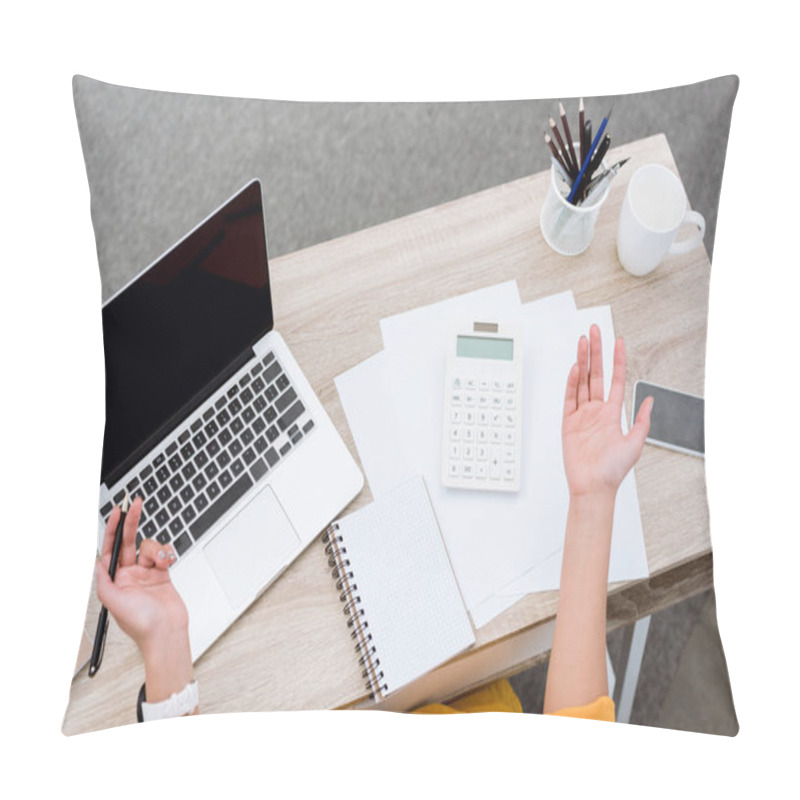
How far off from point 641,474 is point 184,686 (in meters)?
0.54

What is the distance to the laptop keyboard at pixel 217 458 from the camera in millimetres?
838

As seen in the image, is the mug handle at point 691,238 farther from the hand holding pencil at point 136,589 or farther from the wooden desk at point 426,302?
the hand holding pencil at point 136,589

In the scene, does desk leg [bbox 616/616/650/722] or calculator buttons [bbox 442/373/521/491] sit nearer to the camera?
calculator buttons [bbox 442/373/521/491]

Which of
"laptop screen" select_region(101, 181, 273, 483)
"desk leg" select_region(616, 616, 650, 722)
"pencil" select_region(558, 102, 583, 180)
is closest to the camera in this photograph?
"laptop screen" select_region(101, 181, 273, 483)

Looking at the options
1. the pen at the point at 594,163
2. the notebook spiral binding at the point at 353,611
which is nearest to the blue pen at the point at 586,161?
the pen at the point at 594,163

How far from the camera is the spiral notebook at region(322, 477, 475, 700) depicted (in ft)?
2.77

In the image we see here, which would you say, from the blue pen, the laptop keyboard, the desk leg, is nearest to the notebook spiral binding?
the laptop keyboard

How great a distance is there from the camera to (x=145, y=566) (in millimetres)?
827

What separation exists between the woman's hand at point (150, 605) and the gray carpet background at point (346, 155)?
0.92 ft

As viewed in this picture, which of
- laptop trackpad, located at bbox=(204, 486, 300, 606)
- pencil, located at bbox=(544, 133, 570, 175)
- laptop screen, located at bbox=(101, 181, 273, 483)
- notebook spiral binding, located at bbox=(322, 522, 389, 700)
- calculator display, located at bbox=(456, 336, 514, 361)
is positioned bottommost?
notebook spiral binding, located at bbox=(322, 522, 389, 700)

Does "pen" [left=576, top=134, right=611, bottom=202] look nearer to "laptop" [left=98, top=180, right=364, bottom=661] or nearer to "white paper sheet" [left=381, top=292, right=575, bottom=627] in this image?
"white paper sheet" [left=381, top=292, right=575, bottom=627]

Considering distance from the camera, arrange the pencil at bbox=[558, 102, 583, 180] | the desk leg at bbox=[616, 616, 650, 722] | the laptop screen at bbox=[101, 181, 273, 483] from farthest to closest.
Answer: the desk leg at bbox=[616, 616, 650, 722]
the pencil at bbox=[558, 102, 583, 180]
the laptop screen at bbox=[101, 181, 273, 483]

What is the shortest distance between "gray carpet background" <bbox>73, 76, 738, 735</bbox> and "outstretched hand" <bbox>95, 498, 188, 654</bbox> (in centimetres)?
27

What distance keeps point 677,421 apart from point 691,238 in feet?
0.70
